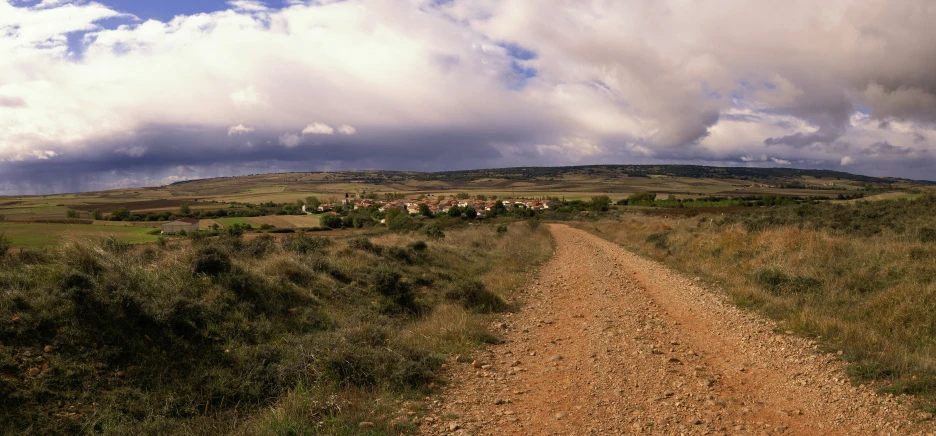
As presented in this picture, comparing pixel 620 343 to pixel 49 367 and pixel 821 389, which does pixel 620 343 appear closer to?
pixel 821 389

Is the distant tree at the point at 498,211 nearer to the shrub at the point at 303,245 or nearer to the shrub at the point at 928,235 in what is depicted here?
the shrub at the point at 303,245

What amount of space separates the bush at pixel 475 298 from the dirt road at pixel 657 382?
0.73 metres

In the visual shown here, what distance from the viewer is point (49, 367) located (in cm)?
548

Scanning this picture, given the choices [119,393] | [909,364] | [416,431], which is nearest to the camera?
[416,431]

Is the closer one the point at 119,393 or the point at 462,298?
the point at 119,393

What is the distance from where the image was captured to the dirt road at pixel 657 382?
16.2ft

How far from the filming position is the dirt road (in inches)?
195

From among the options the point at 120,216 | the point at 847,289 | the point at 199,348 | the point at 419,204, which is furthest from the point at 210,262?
the point at 419,204

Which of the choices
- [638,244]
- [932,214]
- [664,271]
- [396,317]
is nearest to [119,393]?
[396,317]

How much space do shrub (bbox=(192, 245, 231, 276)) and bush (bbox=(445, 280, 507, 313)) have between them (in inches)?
200

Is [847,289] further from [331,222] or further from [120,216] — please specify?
[331,222]

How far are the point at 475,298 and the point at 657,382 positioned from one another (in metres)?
5.46

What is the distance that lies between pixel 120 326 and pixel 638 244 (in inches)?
863

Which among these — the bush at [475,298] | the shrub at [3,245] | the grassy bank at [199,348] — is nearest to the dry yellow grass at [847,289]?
the bush at [475,298]
